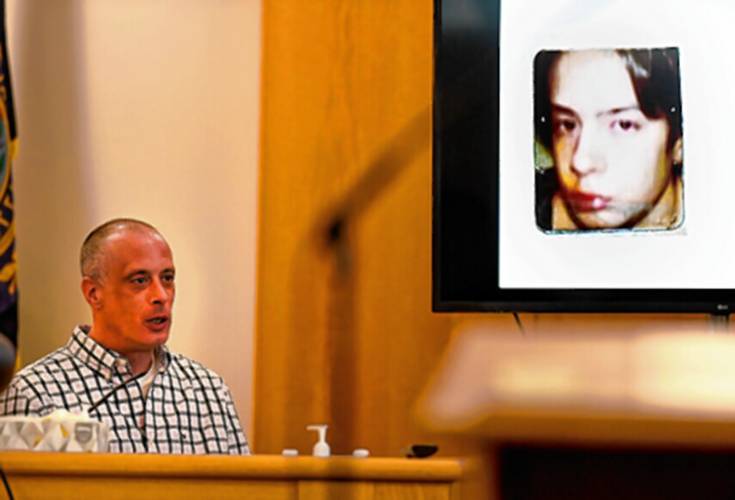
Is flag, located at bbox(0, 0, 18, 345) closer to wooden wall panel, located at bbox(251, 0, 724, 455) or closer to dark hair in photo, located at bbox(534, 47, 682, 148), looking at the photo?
wooden wall panel, located at bbox(251, 0, 724, 455)

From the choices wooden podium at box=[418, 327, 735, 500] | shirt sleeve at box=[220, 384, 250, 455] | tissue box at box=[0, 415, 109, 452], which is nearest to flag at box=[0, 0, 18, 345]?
shirt sleeve at box=[220, 384, 250, 455]

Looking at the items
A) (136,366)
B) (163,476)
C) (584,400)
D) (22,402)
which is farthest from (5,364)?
A: (136,366)

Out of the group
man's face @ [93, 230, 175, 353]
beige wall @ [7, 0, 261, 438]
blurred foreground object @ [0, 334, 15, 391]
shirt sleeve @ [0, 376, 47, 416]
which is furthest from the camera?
beige wall @ [7, 0, 261, 438]

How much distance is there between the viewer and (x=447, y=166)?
1.59 meters

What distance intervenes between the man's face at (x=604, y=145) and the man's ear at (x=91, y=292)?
3.35 ft

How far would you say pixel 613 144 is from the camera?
5.06 ft

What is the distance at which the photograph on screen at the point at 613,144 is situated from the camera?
1549 mm

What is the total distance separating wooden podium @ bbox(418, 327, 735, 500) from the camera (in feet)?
0.80

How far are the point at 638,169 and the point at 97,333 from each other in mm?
1109

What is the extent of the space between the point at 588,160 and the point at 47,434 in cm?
77

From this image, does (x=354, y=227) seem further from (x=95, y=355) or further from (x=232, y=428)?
(x=95, y=355)

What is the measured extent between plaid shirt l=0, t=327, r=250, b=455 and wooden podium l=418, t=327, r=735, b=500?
5.68 feet

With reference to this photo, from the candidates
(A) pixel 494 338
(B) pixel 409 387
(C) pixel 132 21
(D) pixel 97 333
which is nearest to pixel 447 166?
(B) pixel 409 387

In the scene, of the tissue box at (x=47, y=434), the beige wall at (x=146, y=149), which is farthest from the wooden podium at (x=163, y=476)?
the beige wall at (x=146, y=149)
